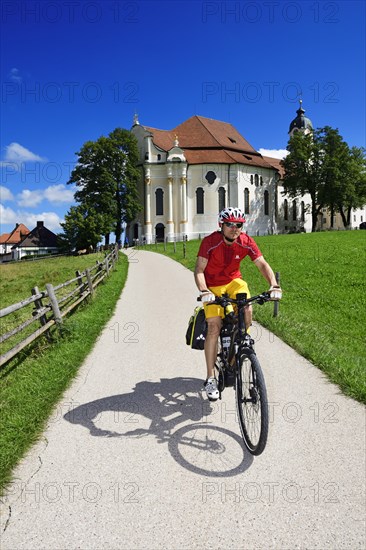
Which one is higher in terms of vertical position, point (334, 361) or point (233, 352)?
point (233, 352)

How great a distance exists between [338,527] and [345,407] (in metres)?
1.91

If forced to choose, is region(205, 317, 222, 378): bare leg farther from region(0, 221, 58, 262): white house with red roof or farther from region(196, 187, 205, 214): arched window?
region(0, 221, 58, 262): white house with red roof

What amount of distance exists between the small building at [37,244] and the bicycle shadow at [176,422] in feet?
221

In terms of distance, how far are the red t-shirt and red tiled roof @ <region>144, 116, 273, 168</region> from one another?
56.2 m

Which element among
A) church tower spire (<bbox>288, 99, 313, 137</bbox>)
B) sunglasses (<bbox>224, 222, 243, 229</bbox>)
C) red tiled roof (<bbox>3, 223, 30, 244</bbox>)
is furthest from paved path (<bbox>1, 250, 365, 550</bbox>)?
red tiled roof (<bbox>3, 223, 30, 244</bbox>)

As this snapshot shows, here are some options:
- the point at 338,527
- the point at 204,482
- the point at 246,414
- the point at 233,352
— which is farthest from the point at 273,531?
the point at 233,352

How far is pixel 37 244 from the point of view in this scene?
6988 centimetres

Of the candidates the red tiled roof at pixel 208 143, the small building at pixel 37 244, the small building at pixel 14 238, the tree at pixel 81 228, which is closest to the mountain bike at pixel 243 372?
the tree at pixel 81 228

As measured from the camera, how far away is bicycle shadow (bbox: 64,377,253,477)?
11.2ft

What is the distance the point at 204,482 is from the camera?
3.09m

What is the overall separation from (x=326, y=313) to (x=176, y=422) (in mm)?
7670

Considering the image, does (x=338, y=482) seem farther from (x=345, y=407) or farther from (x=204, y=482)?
(x=345, y=407)

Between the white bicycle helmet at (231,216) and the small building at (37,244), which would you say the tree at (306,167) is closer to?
the small building at (37,244)

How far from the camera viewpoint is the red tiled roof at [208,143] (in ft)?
194
